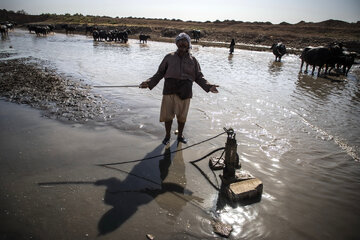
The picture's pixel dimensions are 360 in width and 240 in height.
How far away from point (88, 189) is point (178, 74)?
2.28 metres

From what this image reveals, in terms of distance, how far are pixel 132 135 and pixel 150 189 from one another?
1749mm

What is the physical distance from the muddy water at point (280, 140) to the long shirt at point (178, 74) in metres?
1.11

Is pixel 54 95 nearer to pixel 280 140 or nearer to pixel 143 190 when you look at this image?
pixel 143 190

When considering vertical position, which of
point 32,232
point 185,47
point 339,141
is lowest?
point 32,232

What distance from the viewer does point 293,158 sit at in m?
4.08

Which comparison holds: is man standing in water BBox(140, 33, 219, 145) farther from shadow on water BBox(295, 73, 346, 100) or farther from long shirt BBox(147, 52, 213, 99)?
shadow on water BBox(295, 73, 346, 100)

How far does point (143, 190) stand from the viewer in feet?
10.0

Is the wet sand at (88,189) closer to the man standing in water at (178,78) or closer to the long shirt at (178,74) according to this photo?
the man standing in water at (178,78)

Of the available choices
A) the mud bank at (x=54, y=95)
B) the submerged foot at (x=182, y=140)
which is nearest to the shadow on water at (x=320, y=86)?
the submerged foot at (x=182, y=140)

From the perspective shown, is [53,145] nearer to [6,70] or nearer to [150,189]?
[150,189]

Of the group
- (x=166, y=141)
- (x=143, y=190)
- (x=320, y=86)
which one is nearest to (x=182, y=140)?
(x=166, y=141)

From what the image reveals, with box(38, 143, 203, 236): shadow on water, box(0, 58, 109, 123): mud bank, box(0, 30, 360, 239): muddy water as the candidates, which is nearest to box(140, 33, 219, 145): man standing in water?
box(0, 30, 360, 239): muddy water

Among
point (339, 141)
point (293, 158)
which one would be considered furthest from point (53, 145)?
point (339, 141)

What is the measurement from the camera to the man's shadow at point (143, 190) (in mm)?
2576
